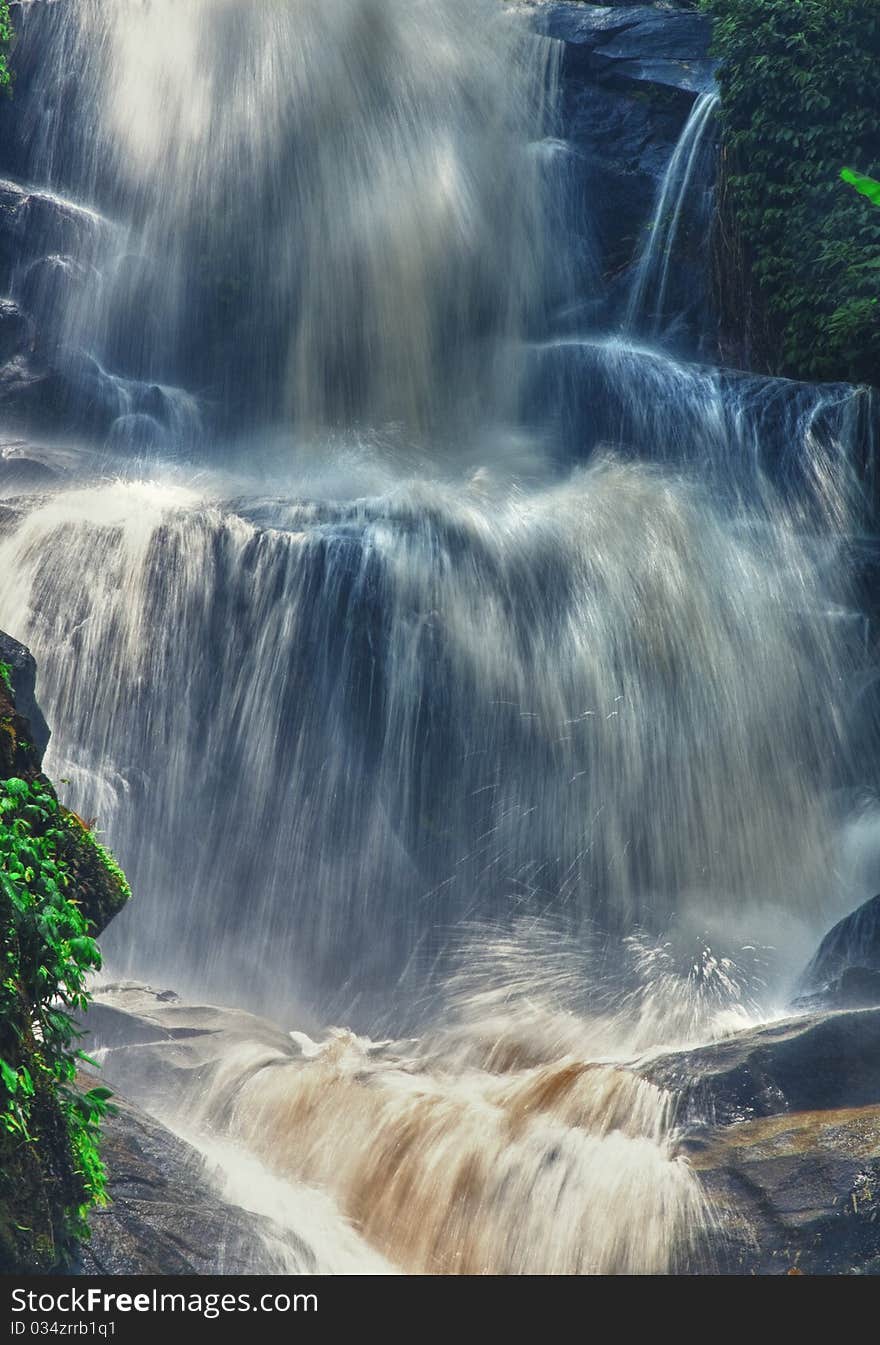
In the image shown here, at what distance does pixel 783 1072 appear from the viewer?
6.88m

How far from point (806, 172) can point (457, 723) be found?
839 centimetres

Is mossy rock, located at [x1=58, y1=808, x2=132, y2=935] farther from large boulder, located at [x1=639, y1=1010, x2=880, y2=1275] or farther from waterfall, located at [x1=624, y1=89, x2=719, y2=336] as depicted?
waterfall, located at [x1=624, y1=89, x2=719, y2=336]

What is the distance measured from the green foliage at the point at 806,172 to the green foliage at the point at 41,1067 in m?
11.4

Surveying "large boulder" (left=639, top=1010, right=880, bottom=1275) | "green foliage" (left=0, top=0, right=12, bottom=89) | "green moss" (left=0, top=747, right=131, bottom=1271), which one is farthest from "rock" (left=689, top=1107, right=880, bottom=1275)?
"green foliage" (left=0, top=0, right=12, bottom=89)

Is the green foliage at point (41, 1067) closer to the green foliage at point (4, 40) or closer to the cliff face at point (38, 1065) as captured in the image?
the cliff face at point (38, 1065)

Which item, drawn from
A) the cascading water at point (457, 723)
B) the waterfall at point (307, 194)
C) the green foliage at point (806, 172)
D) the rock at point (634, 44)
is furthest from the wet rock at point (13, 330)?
the green foliage at point (806, 172)

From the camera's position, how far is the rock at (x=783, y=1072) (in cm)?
672

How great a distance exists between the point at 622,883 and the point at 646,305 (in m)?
8.89

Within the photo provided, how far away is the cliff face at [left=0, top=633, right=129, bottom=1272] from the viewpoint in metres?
4.52

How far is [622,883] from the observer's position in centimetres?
1067

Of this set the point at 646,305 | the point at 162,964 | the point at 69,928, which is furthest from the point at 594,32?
the point at 69,928

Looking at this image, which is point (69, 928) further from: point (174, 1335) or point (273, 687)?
point (273, 687)

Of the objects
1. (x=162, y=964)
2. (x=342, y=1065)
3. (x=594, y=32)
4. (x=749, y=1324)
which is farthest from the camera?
(x=594, y=32)

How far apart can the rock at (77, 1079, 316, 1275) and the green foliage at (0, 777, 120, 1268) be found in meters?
0.34
